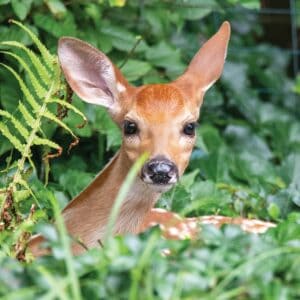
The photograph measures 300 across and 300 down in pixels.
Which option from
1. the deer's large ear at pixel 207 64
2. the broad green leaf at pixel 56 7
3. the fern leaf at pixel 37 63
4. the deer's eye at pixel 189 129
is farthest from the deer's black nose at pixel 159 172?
the broad green leaf at pixel 56 7

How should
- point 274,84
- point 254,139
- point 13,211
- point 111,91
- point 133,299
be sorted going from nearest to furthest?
point 133,299 → point 13,211 → point 111,91 → point 254,139 → point 274,84

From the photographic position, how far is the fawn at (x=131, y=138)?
445cm

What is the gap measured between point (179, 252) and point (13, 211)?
42.7 inches

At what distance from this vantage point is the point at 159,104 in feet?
15.0

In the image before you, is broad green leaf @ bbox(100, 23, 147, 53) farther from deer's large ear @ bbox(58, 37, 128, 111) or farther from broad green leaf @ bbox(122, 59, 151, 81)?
deer's large ear @ bbox(58, 37, 128, 111)

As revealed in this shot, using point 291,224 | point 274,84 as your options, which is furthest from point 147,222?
point 274,84

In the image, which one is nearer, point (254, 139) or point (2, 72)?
point (2, 72)

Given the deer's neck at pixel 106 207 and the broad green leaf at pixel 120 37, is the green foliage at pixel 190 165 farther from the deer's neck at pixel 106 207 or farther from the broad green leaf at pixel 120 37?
the deer's neck at pixel 106 207

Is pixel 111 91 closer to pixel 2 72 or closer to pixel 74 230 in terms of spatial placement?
pixel 74 230

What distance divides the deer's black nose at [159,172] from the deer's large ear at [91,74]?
609 mm

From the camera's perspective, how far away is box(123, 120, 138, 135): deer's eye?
4.58 metres

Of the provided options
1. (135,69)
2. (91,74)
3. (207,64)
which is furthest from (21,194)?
(135,69)

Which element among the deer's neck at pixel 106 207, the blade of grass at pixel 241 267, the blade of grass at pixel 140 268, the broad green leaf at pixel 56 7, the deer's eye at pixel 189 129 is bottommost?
the deer's neck at pixel 106 207

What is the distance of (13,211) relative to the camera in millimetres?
3814
